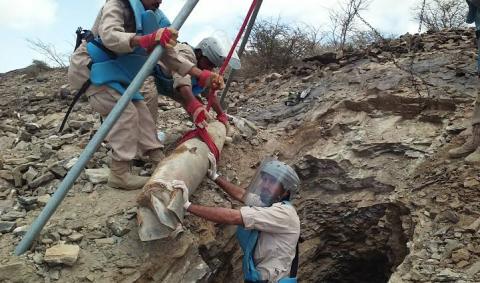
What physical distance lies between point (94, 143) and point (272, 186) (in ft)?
4.96

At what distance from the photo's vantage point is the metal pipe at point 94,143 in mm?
2709

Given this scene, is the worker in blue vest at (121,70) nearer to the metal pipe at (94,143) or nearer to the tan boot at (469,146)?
the metal pipe at (94,143)

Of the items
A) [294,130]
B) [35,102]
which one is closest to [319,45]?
[294,130]

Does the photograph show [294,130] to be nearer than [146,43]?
No

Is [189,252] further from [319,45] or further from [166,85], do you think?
[319,45]

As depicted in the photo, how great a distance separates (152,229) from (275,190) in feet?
3.47

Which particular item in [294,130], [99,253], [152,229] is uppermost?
[294,130]

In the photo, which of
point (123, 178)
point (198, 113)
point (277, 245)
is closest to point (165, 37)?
point (198, 113)

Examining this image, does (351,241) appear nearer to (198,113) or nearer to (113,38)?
(198,113)

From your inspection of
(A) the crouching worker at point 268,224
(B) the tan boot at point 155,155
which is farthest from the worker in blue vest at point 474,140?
(B) the tan boot at point 155,155

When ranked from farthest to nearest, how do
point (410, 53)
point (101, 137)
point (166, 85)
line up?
point (410, 53) < point (166, 85) < point (101, 137)

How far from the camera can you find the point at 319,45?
415 inches

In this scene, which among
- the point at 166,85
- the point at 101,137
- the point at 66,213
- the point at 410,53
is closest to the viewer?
the point at 101,137

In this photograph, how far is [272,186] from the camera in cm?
373
